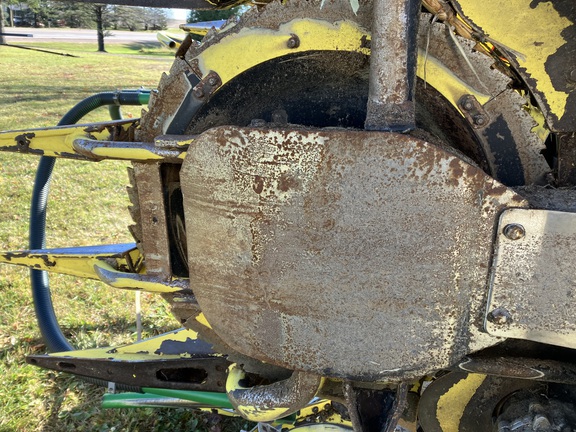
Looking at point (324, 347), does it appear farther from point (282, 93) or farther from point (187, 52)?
point (187, 52)

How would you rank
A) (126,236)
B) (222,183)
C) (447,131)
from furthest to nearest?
(126,236) < (447,131) < (222,183)

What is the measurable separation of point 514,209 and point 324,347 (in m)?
0.45

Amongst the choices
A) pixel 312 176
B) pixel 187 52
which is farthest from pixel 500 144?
pixel 187 52

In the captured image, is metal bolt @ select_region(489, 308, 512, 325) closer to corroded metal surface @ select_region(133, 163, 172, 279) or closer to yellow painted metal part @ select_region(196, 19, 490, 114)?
yellow painted metal part @ select_region(196, 19, 490, 114)

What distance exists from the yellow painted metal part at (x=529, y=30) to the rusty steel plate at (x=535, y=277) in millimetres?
269

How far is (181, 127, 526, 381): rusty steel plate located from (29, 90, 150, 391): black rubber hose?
5.48 ft

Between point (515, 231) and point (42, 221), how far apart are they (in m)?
2.61

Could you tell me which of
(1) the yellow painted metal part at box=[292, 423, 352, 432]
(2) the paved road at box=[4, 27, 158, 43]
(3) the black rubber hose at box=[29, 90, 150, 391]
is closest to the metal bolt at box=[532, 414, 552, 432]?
(1) the yellow painted metal part at box=[292, 423, 352, 432]

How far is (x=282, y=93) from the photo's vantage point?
58.1 inches

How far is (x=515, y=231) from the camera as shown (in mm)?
1096

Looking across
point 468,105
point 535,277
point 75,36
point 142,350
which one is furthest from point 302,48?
point 75,36

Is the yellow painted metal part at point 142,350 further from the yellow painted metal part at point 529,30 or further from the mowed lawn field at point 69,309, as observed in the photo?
the yellow painted metal part at point 529,30

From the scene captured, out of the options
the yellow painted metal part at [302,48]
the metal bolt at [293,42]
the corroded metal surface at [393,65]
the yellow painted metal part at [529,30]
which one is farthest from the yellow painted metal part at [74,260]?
the yellow painted metal part at [529,30]

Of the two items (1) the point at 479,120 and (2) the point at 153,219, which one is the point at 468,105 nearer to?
(1) the point at 479,120
